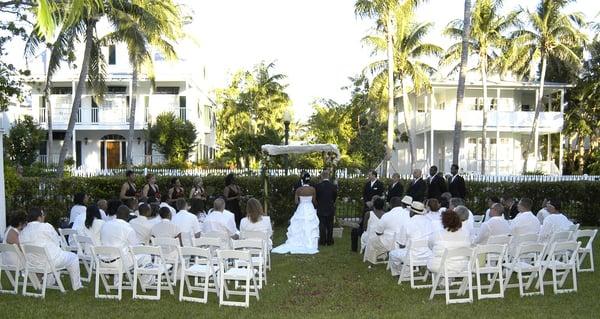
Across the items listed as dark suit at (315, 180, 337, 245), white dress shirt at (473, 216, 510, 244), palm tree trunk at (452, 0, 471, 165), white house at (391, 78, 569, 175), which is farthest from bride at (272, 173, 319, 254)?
white house at (391, 78, 569, 175)

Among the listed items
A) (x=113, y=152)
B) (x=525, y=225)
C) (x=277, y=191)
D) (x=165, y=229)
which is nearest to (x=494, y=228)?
(x=525, y=225)

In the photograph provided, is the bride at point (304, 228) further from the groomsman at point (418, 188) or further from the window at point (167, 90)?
the window at point (167, 90)

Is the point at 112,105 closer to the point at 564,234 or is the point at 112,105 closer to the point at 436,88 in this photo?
the point at 436,88

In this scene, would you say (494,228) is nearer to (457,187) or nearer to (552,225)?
(552,225)

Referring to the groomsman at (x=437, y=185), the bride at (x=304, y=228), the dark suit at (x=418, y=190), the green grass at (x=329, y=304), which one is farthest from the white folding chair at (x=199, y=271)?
the groomsman at (x=437, y=185)

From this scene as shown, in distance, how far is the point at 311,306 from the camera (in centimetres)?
814

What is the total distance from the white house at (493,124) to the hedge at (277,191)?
13016mm

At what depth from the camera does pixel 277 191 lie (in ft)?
61.6

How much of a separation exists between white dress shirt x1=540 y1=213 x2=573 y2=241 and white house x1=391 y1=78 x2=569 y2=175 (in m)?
22.0

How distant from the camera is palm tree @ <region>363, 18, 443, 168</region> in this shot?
111 ft

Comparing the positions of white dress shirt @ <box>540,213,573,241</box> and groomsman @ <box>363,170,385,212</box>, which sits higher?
groomsman @ <box>363,170,385,212</box>

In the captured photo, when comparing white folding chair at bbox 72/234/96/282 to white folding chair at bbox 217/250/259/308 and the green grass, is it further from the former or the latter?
white folding chair at bbox 217/250/259/308

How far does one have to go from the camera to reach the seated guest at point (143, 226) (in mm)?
10036

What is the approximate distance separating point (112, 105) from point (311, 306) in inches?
1103
